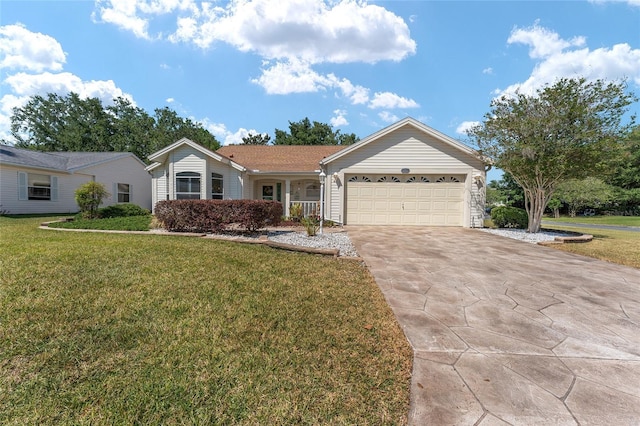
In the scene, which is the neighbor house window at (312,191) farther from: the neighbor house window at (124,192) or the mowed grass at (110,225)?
the neighbor house window at (124,192)

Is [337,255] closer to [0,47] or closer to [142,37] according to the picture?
[142,37]

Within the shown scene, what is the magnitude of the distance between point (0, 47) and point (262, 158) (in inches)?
412

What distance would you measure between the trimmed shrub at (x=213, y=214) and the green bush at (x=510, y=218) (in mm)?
10558

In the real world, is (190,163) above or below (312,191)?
above

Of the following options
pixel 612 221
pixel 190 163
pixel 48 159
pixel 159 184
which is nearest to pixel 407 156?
pixel 190 163

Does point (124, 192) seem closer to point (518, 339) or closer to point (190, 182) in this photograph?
point (190, 182)

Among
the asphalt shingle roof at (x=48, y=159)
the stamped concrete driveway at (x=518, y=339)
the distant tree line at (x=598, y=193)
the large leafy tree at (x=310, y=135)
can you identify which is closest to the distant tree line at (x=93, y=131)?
the large leafy tree at (x=310, y=135)

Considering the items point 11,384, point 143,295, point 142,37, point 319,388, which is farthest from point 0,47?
point 319,388

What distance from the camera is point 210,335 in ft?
8.95

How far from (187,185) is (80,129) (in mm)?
32315

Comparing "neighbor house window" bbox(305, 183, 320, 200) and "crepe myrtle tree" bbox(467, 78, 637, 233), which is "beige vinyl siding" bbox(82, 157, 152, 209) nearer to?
"neighbor house window" bbox(305, 183, 320, 200)

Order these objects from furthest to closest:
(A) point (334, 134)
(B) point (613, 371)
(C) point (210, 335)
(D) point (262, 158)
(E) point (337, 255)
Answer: (A) point (334, 134) → (D) point (262, 158) → (E) point (337, 255) → (C) point (210, 335) → (B) point (613, 371)

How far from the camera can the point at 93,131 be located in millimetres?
33938

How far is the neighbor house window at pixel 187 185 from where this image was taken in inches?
519
